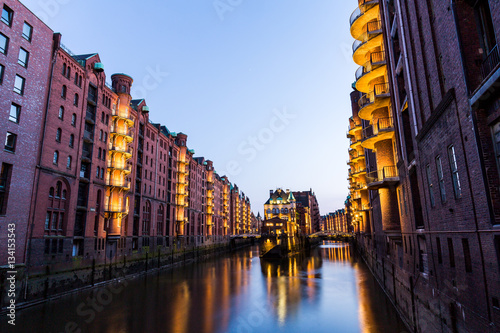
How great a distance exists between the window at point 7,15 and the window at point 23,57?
7.07 feet

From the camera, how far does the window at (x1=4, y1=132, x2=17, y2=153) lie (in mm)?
24939

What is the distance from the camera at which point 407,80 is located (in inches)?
643

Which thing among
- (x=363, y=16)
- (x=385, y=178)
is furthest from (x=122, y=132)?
(x=385, y=178)

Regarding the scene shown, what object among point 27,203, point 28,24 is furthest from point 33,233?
point 28,24

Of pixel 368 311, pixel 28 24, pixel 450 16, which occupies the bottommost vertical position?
pixel 368 311

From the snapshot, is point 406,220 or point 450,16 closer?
point 450,16

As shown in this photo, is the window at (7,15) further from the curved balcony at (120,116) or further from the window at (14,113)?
the curved balcony at (120,116)

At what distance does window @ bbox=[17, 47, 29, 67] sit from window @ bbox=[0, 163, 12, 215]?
909cm

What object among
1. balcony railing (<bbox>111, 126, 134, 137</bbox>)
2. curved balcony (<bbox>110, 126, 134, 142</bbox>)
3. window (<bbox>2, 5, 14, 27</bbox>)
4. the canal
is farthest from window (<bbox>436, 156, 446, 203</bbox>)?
balcony railing (<bbox>111, 126, 134, 137</bbox>)

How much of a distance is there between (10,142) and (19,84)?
521 centimetres

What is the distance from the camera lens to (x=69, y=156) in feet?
111

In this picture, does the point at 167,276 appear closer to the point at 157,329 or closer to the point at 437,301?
the point at 157,329

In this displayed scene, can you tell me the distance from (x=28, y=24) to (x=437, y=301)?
121 feet

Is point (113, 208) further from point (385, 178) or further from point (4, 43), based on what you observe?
point (385, 178)
